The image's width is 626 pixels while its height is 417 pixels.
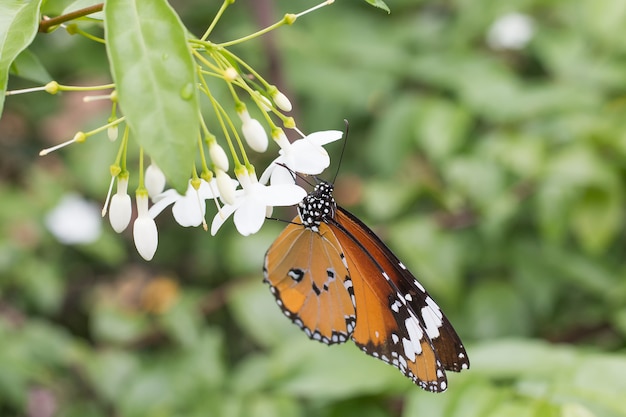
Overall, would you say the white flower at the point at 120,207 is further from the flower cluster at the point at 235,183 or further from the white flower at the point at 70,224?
the white flower at the point at 70,224

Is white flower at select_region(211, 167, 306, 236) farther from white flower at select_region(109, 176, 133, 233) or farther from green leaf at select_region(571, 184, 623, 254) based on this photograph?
green leaf at select_region(571, 184, 623, 254)

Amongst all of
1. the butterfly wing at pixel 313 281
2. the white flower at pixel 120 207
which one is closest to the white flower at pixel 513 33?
the butterfly wing at pixel 313 281

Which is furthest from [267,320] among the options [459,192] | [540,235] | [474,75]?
[474,75]

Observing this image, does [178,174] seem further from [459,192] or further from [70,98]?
[70,98]

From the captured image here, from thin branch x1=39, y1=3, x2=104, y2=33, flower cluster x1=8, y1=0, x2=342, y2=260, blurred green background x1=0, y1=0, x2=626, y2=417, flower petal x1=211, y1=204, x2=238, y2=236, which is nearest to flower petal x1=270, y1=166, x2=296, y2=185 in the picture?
flower cluster x1=8, y1=0, x2=342, y2=260

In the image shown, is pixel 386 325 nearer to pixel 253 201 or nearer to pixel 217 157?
pixel 253 201
